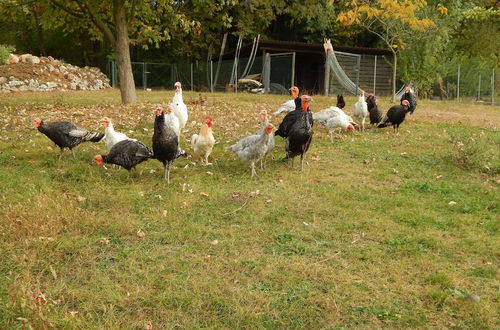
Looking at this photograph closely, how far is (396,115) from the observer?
40.3ft

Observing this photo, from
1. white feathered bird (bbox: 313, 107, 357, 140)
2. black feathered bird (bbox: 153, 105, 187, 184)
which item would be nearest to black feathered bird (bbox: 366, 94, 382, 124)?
white feathered bird (bbox: 313, 107, 357, 140)

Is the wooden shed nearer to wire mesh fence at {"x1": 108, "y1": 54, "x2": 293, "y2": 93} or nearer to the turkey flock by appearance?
wire mesh fence at {"x1": 108, "y1": 54, "x2": 293, "y2": 93}

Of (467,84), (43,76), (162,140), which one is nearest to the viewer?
(162,140)

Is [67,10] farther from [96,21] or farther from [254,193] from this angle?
[254,193]

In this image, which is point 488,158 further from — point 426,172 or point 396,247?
point 396,247

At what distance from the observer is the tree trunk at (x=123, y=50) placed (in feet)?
51.5

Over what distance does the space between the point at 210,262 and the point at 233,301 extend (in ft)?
2.78

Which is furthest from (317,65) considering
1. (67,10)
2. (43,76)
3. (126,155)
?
(126,155)

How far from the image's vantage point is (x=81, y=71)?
30031 mm

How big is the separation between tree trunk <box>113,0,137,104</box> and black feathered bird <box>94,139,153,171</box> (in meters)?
9.30

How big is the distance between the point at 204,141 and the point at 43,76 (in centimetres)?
2178

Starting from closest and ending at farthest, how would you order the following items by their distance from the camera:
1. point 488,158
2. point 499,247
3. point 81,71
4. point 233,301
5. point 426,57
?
1. point 233,301
2. point 499,247
3. point 488,158
4. point 426,57
5. point 81,71

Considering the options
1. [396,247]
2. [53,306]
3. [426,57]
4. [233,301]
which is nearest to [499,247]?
[396,247]

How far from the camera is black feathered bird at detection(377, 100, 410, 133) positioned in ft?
40.0
